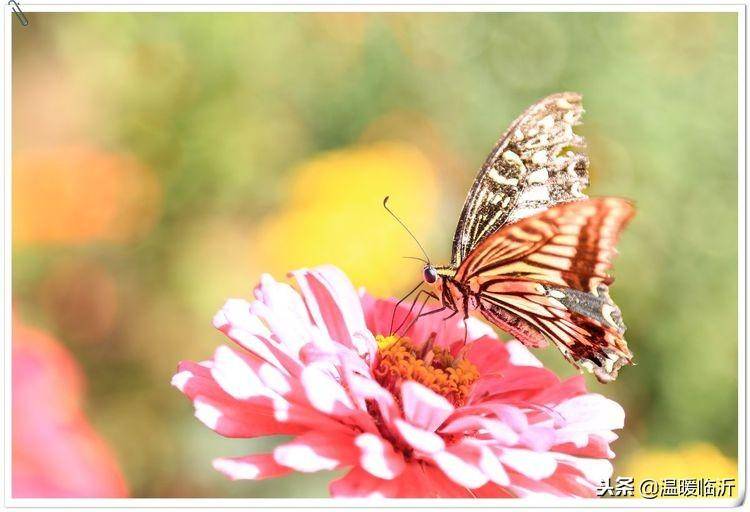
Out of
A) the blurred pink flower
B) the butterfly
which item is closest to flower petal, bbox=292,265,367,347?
the butterfly

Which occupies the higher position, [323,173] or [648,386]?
[323,173]

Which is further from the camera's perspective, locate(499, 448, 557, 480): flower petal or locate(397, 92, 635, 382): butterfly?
locate(397, 92, 635, 382): butterfly

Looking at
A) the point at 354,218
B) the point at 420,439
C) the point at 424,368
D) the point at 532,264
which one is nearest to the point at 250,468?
the point at 420,439

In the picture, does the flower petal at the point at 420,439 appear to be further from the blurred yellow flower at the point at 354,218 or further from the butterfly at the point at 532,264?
the blurred yellow flower at the point at 354,218

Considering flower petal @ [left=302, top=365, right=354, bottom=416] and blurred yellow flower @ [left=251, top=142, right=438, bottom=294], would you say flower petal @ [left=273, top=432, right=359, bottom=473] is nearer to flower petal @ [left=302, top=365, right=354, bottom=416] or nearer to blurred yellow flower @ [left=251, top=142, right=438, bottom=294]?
flower petal @ [left=302, top=365, right=354, bottom=416]
